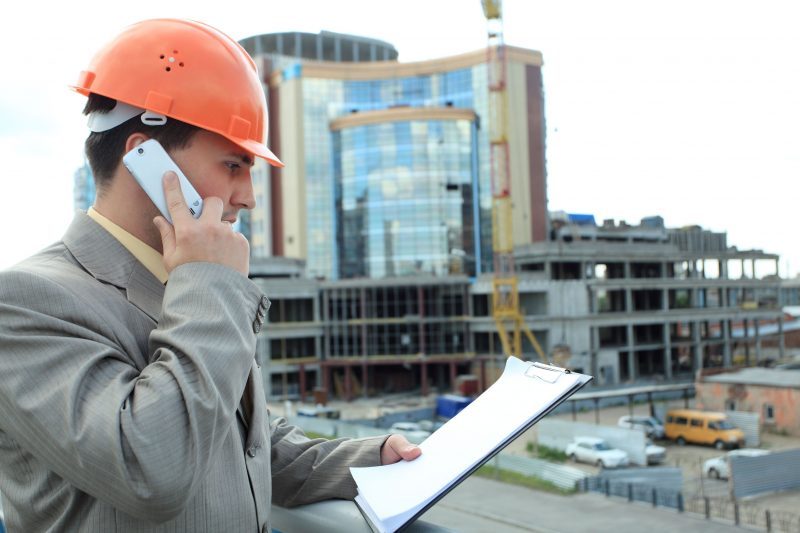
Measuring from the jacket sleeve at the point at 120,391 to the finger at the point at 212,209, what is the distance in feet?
0.56

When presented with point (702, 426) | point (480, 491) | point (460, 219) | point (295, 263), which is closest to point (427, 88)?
point (460, 219)

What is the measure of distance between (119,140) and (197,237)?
13.6 inches

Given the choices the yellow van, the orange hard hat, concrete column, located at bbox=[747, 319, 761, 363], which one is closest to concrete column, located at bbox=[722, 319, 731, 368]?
concrete column, located at bbox=[747, 319, 761, 363]

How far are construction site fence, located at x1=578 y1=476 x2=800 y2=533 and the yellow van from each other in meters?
7.54

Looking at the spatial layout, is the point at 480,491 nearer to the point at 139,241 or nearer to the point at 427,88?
the point at 139,241

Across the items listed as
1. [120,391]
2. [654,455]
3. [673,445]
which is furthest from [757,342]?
[120,391]

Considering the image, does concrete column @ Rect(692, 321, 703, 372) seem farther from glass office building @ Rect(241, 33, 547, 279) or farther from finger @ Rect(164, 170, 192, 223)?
finger @ Rect(164, 170, 192, 223)

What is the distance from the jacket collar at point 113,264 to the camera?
57.0 inches

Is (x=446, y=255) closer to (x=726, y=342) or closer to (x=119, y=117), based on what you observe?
(x=726, y=342)

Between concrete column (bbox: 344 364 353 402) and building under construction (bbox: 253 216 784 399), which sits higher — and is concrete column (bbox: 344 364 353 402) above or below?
below

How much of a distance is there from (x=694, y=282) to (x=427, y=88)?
24.1 metres

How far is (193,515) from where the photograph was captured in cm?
136

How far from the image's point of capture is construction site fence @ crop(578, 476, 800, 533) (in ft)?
38.2

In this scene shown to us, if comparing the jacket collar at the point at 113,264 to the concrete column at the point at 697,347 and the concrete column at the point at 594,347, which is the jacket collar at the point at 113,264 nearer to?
the concrete column at the point at 594,347
